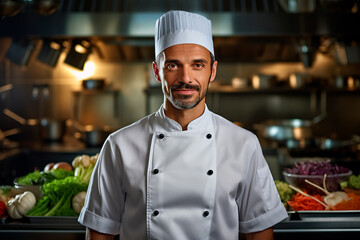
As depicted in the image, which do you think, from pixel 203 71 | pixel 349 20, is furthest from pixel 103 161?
pixel 349 20

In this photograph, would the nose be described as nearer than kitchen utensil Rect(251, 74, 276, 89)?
Yes

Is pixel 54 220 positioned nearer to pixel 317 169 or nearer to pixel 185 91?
pixel 185 91

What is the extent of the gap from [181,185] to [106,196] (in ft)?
0.96

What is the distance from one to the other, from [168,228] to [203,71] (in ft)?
1.96

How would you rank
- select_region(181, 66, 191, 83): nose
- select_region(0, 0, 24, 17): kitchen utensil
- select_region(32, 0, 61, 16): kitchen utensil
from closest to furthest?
select_region(181, 66, 191, 83): nose → select_region(0, 0, 24, 17): kitchen utensil → select_region(32, 0, 61, 16): kitchen utensil

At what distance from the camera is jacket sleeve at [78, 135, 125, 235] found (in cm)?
169

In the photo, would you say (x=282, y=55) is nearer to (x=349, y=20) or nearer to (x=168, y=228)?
(x=349, y=20)

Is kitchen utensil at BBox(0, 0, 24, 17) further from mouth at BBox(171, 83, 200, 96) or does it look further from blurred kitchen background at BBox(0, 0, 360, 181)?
mouth at BBox(171, 83, 200, 96)

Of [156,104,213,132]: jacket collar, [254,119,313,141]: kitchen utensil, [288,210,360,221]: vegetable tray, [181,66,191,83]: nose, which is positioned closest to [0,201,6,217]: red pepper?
[156,104,213,132]: jacket collar

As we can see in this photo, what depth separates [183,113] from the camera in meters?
1.74

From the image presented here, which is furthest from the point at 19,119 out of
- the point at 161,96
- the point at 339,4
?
the point at 339,4

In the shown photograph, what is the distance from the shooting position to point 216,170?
1.70 m

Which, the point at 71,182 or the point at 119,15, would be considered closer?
the point at 71,182

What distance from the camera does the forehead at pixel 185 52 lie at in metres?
1.63
